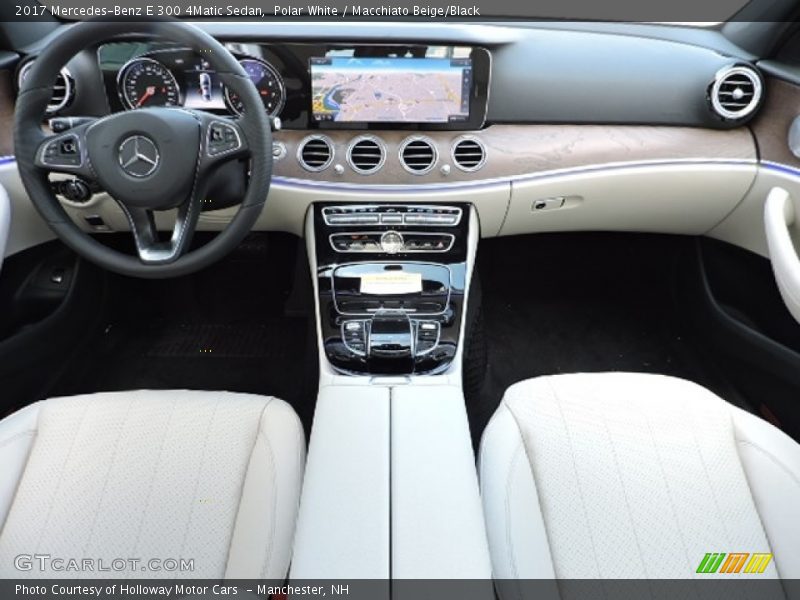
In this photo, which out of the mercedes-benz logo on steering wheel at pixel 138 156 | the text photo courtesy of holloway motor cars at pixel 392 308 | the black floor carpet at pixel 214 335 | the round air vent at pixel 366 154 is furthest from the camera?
the black floor carpet at pixel 214 335

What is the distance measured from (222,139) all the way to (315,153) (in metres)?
0.38

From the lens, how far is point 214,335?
205 centimetres

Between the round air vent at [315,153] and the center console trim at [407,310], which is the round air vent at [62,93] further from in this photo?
the center console trim at [407,310]

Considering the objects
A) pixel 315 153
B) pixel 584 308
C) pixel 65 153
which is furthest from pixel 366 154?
pixel 584 308

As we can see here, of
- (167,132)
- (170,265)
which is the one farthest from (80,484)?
(167,132)

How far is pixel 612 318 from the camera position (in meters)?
2.13

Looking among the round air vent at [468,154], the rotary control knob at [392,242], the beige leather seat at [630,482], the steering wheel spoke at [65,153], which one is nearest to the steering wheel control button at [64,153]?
the steering wheel spoke at [65,153]

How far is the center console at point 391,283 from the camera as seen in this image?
133cm

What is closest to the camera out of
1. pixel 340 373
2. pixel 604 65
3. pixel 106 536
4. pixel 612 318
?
pixel 106 536

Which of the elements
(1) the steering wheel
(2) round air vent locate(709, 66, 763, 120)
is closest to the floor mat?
(1) the steering wheel

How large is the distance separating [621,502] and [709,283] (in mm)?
1136

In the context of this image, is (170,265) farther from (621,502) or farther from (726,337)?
(726,337)

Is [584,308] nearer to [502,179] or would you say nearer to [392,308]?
[502,179]

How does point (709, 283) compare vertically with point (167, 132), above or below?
below
